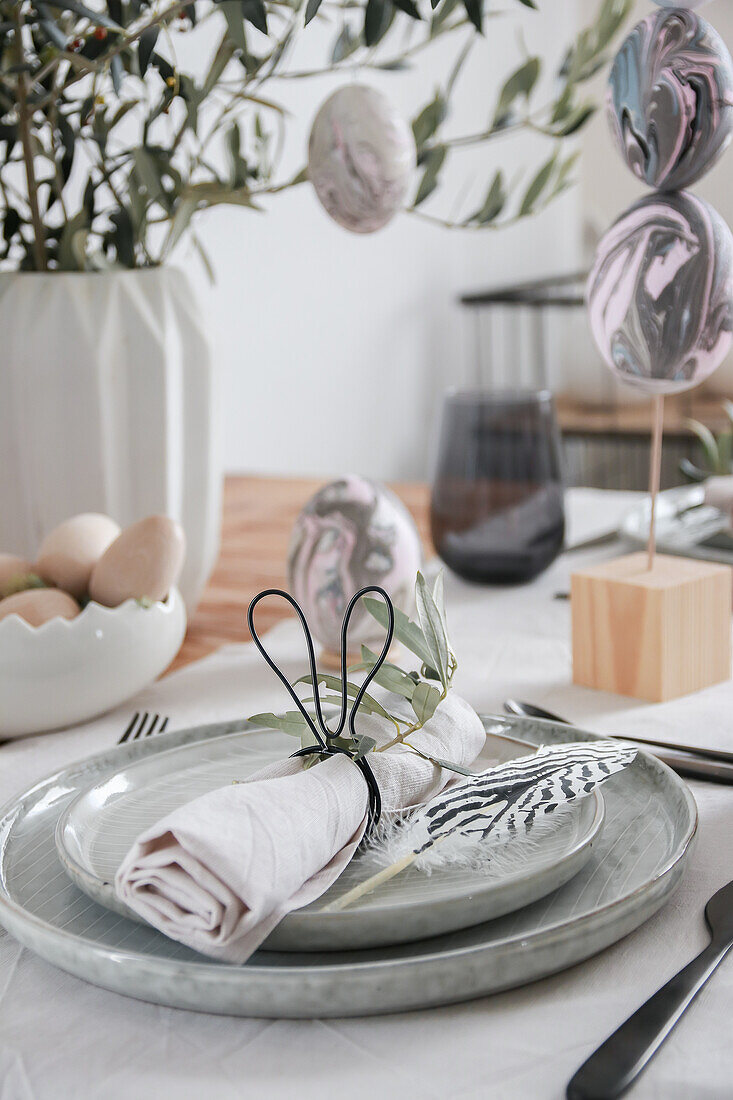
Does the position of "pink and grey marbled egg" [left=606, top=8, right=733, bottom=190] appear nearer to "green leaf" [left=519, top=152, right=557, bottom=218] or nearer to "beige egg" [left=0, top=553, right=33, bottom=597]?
"green leaf" [left=519, top=152, right=557, bottom=218]

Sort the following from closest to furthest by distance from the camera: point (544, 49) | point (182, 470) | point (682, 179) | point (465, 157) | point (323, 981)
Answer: point (323, 981), point (682, 179), point (182, 470), point (465, 157), point (544, 49)

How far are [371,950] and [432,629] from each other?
0.13 metres

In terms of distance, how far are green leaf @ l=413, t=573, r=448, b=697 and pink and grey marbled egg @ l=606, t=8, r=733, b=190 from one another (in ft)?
1.09

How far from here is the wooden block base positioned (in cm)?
66

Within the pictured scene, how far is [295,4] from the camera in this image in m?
0.71

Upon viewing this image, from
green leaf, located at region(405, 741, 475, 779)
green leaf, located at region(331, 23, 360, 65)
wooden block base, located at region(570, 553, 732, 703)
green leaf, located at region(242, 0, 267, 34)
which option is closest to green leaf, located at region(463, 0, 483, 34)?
green leaf, located at region(242, 0, 267, 34)

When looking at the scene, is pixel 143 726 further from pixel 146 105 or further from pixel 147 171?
pixel 146 105

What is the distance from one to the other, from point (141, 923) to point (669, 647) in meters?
0.41

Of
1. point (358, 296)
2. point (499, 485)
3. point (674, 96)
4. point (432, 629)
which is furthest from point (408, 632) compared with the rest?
point (358, 296)

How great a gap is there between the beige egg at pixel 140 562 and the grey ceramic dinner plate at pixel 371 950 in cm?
23

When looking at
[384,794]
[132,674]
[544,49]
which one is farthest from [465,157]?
[384,794]

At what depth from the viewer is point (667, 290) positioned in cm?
61

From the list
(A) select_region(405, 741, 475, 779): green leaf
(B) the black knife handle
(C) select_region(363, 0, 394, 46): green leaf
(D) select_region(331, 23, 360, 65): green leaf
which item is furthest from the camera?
(D) select_region(331, 23, 360, 65): green leaf

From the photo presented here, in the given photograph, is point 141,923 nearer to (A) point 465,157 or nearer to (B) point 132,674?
(B) point 132,674
